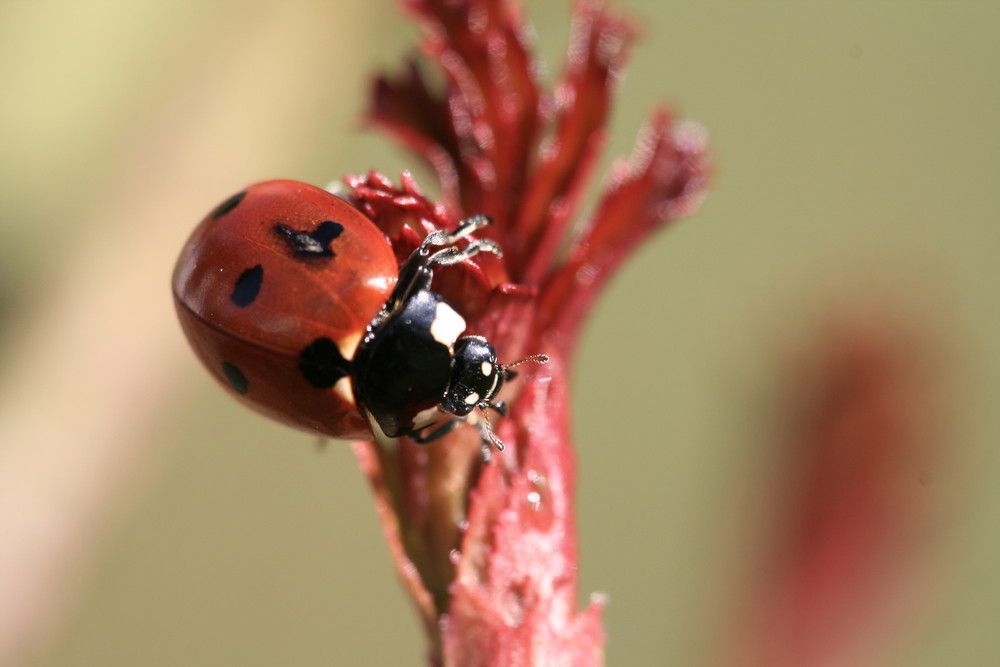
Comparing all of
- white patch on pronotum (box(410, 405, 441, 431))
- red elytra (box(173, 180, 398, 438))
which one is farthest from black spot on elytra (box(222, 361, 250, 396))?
white patch on pronotum (box(410, 405, 441, 431))

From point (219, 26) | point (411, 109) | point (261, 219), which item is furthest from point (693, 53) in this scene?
point (261, 219)

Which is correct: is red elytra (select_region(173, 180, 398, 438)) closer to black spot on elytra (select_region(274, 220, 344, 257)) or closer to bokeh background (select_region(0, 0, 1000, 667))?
black spot on elytra (select_region(274, 220, 344, 257))

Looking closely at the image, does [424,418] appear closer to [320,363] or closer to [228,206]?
[320,363]

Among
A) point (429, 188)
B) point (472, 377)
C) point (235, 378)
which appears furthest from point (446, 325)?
point (429, 188)

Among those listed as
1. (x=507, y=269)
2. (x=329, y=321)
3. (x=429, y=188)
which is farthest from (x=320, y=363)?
(x=429, y=188)

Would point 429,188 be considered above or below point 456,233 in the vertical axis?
below

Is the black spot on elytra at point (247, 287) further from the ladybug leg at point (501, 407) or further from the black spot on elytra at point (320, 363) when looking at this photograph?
the ladybug leg at point (501, 407)

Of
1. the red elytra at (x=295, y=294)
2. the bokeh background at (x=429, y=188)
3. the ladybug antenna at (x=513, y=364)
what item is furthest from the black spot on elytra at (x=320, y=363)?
the bokeh background at (x=429, y=188)

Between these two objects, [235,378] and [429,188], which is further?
[429,188]
